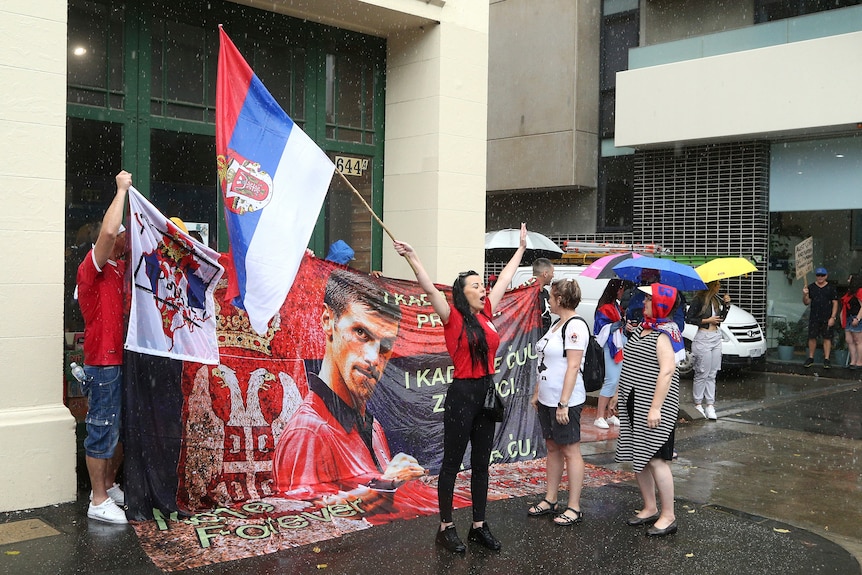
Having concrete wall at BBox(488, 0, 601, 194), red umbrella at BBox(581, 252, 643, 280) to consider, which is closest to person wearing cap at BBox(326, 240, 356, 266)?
red umbrella at BBox(581, 252, 643, 280)

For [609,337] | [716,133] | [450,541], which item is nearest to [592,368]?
[450,541]

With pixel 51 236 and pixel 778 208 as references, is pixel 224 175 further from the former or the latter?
pixel 778 208

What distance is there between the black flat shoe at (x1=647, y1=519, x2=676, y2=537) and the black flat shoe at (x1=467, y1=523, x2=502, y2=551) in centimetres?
118

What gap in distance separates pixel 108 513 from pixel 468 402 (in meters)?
2.69

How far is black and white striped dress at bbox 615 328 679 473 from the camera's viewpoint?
637cm

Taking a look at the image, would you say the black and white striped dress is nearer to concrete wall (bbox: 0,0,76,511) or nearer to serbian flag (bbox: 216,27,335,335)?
serbian flag (bbox: 216,27,335,335)

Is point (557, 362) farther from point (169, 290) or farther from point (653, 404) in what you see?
point (169, 290)

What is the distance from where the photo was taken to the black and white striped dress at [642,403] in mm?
6367

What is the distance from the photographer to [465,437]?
5.99 meters

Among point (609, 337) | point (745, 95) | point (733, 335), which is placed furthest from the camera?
point (745, 95)

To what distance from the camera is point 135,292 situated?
20.6 feet

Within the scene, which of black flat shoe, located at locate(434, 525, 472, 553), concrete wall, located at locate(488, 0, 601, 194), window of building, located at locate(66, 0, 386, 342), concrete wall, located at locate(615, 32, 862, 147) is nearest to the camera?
black flat shoe, located at locate(434, 525, 472, 553)

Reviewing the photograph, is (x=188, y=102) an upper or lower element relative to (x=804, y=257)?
upper

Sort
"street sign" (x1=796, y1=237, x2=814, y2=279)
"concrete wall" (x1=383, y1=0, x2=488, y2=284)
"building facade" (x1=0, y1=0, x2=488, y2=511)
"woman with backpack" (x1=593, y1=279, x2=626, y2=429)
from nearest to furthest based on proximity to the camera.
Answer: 1. "building facade" (x1=0, y1=0, x2=488, y2=511)
2. "concrete wall" (x1=383, y1=0, x2=488, y2=284)
3. "woman with backpack" (x1=593, y1=279, x2=626, y2=429)
4. "street sign" (x1=796, y1=237, x2=814, y2=279)
